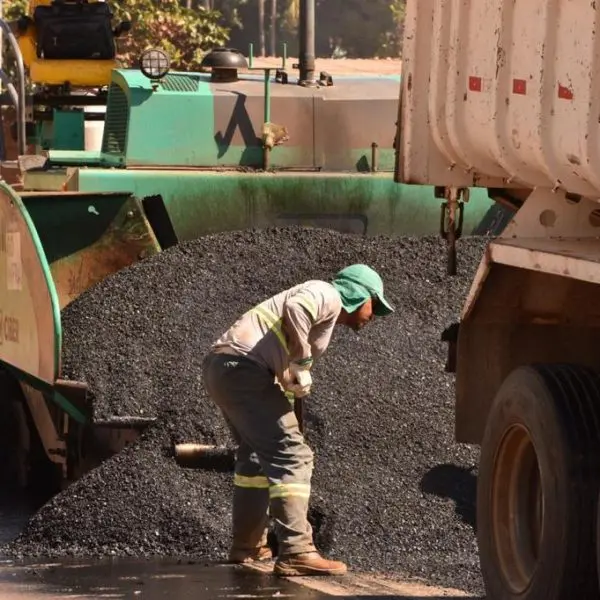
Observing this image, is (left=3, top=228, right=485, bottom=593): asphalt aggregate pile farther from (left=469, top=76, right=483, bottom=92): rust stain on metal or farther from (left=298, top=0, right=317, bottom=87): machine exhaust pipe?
(left=469, top=76, right=483, bottom=92): rust stain on metal

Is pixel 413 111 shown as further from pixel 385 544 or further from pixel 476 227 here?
pixel 476 227

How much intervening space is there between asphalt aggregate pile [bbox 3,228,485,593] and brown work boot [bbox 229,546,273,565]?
0.27 m

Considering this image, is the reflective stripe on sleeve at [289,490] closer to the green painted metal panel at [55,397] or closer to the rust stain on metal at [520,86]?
the green painted metal panel at [55,397]

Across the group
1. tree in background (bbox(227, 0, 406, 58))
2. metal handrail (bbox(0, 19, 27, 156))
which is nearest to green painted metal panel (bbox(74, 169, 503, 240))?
metal handrail (bbox(0, 19, 27, 156))

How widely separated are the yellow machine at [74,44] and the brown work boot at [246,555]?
613 cm

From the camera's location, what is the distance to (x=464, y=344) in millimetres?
5887

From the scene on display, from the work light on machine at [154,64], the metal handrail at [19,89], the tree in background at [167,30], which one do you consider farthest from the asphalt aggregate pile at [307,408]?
the tree in background at [167,30]

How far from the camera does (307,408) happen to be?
8164mm

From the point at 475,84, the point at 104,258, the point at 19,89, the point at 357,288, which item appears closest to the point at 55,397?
the point at 104,258

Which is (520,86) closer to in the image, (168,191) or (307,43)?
(168,191)

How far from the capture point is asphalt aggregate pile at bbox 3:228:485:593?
728cm

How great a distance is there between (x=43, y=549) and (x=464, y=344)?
2.46 metres

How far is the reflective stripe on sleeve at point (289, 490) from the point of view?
6.57m

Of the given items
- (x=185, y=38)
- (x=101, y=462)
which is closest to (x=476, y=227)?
(x=101, y=462)
